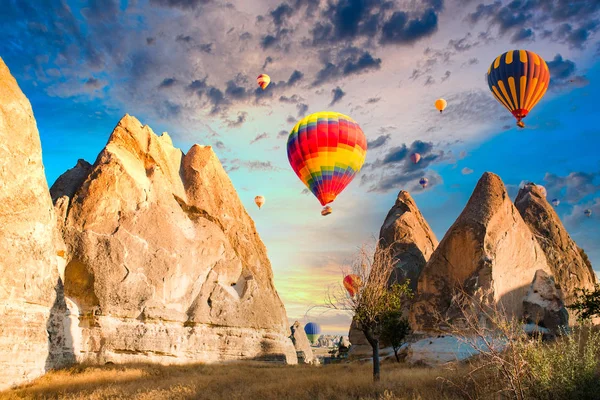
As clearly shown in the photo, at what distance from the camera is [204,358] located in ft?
99.3

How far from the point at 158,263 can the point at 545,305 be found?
2848cm

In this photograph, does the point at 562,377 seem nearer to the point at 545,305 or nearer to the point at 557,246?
the point at 545,305

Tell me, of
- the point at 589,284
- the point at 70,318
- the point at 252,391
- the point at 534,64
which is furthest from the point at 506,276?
the point at 70,318

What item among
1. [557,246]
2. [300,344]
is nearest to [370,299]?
[557,246]

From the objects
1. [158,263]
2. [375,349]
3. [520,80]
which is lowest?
[375,349]

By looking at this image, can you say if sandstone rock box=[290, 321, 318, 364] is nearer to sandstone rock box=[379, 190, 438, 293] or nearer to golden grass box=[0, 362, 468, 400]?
sandstone rock box=[379, 190, 438, 293]

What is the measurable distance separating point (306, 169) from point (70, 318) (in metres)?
20.0

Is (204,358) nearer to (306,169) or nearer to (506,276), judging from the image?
(306,169)

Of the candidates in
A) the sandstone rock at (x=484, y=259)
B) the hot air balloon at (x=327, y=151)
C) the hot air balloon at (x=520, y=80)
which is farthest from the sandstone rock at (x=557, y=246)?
the hot air balloon at (x=327, y=151)

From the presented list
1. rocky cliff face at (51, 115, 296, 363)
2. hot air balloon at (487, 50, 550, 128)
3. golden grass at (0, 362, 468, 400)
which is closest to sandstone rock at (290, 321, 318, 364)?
rocky cliff face at (51, 115, 296, 363)

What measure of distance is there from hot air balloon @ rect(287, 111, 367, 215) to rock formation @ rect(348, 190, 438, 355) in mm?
A: 13234

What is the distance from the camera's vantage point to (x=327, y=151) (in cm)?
3544

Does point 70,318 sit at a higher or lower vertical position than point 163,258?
lower

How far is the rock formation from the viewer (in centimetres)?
4981
